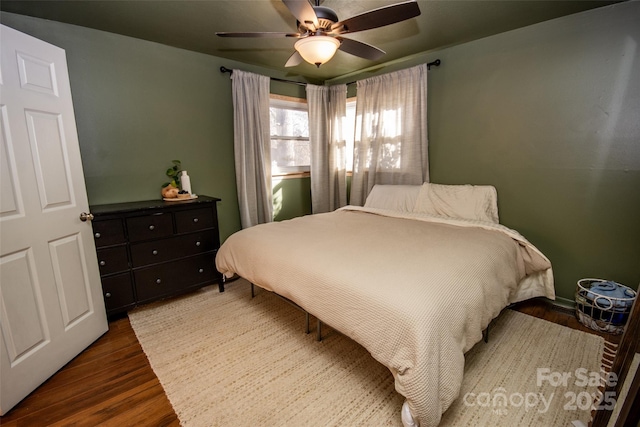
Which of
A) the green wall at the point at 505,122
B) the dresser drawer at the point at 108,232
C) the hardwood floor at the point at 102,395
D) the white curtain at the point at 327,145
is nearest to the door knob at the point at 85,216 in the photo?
the dresser drawer at the point at 108,232

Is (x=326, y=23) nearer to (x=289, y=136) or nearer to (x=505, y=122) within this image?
(x=505, y=122)

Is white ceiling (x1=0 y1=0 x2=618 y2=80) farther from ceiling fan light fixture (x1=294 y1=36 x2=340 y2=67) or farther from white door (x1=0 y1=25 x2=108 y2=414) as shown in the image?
white door (x1=0 y1=25 x2=108 y2=414)

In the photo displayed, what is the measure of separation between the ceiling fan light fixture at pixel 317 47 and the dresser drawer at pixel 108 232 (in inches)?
74.9

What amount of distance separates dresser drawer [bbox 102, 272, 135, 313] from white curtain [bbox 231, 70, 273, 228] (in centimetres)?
134

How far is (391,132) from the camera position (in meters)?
3.41

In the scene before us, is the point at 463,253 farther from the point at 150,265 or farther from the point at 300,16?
the point at 150,265

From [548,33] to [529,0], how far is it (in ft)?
1.63

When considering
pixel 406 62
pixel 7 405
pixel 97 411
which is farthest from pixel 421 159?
pixel 7 405

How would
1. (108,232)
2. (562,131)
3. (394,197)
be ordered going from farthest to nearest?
(394,197) → (562,131) → (108,232)

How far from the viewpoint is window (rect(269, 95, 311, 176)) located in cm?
376

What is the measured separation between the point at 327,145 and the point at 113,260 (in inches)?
112

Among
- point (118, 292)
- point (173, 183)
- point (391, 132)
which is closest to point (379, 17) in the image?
point (391, 132)

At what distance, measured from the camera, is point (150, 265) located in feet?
7.92

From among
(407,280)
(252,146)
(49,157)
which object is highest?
(252,146)
